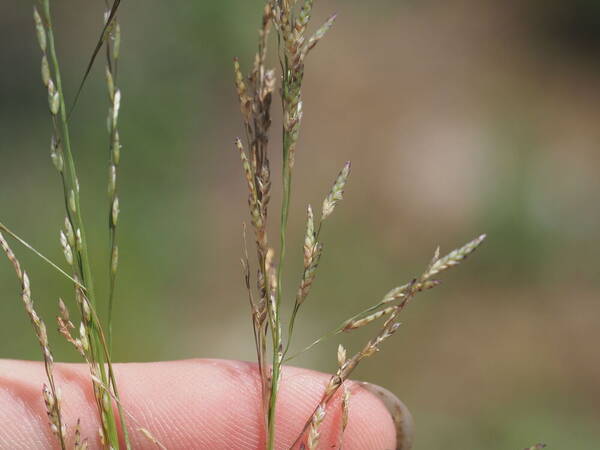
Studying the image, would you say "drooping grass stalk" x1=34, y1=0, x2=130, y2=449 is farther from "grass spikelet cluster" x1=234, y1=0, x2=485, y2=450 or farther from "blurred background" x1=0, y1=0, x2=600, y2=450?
"blurred background" x1=0, y1=0, x2=600, y2=450

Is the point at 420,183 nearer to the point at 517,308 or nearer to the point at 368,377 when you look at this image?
the point at 517,308

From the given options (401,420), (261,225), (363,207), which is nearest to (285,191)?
(261,225)

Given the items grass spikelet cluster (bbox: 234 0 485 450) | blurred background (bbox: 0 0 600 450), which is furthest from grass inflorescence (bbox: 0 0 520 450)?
blurred background (bbox: 0 0 600 450)

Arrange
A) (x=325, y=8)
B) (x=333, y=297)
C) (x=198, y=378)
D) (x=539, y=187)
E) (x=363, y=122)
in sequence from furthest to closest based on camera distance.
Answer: (x=325, y=8), (x=363, y=122), (x=539, y=187), (x=333, y=297), (x=198, y=378)

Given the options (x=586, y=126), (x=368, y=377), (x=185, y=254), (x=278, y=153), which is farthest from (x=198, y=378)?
(x=586, y=126)

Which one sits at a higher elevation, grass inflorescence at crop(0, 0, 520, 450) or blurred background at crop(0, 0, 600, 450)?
blurred background at crop(0, 0, 600, 450)
